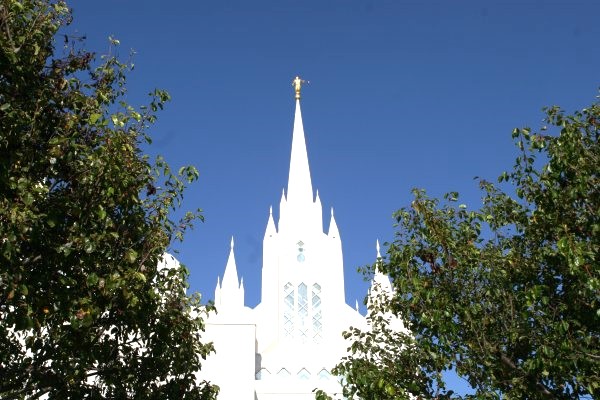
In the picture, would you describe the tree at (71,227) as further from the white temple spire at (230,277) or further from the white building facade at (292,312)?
the white temple spire at (230,277)

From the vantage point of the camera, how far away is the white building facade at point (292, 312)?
2597cm

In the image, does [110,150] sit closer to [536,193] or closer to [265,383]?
[536,193]

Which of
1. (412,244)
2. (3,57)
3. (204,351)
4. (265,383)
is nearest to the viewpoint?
(3,57)

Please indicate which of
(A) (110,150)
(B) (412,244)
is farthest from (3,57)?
(B) (412,244)

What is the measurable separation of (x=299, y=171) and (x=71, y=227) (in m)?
33.5

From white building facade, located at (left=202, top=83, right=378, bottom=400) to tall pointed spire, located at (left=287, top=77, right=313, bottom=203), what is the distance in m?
0.06

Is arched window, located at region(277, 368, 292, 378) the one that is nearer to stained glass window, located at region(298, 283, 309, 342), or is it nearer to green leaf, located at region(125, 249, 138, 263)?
stained glass window, located at region(298, 283, 309, 342)

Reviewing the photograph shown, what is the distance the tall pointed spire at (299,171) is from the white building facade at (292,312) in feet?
0.21

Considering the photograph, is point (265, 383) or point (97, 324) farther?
point (265, 383)

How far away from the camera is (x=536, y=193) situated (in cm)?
1025

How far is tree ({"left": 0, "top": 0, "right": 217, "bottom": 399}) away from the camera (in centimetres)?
696

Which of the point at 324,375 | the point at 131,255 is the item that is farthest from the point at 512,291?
the point at 324,375

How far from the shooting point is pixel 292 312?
114ft

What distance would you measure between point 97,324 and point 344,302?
2830 cm
